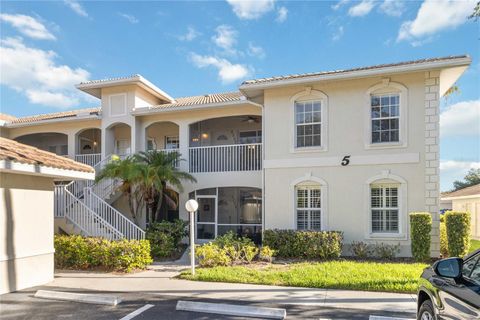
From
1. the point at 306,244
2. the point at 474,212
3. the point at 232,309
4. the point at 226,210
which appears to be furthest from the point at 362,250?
the point at 474,212

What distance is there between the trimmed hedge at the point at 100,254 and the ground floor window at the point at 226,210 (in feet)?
17.1

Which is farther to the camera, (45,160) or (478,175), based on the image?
(478,175)

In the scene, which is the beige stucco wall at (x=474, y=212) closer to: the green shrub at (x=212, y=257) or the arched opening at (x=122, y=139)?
the green shrub at (x=212, y=257)

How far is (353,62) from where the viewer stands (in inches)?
484

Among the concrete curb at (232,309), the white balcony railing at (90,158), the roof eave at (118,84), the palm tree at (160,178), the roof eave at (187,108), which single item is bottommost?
the concrete curb at (232,309)

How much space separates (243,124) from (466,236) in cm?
1020

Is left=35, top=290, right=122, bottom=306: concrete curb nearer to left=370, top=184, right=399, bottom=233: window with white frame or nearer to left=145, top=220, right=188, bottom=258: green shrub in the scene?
left=145, top=220, right=188, bottom=258: green shrub

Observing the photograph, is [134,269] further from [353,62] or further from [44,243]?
[353,62]

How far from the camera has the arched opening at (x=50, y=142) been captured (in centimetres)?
1959

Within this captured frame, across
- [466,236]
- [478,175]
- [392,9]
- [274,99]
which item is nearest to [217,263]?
[274,99]

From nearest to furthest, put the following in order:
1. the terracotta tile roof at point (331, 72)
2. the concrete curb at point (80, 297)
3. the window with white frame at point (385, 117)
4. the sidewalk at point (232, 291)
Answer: the sidewalk at point (232, 291) < the concrete curb at point (80, 297) < the terracotta tile roof at point (331, 72) < the window with white frame at point (385, 117)

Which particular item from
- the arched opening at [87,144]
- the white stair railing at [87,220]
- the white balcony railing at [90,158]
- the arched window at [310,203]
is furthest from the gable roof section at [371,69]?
the arched opening at [87,144]

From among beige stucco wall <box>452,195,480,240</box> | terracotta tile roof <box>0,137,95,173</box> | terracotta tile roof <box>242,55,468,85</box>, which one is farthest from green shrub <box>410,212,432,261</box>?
beige stucco wall <box>452,195,480,240</box>

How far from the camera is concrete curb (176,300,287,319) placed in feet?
18.9
